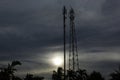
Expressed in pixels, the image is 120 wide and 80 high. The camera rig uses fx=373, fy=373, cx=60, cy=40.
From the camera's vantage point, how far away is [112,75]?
8112cm

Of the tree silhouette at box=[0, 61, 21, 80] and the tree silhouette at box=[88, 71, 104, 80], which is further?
the tree silhouette at box=[88, 71, 104, 80]

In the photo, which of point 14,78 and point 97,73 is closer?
point 14,78

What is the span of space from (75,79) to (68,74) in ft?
8.81

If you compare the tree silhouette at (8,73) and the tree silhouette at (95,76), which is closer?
the tree silhouette at (8,73)

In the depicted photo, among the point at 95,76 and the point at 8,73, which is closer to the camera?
the point at 8,73

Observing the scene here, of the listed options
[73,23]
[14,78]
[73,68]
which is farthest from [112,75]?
[14,78]

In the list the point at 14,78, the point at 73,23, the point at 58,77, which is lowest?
the point at 14,78

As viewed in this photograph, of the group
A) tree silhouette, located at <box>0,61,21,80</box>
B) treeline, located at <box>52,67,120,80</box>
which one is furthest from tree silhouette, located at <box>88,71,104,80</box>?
tree silhouette, located at <box>0,61,21,80</box>

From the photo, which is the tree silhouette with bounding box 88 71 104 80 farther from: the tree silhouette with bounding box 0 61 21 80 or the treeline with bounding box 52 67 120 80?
the tree silhouette with bounding box 0 61 21 80

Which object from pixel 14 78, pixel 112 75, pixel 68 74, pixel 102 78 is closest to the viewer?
pixel 14 78

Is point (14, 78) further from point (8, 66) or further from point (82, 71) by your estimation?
point (82, 71)

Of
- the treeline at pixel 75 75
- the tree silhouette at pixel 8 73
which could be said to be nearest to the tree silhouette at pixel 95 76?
the treeline at pixel 75 75

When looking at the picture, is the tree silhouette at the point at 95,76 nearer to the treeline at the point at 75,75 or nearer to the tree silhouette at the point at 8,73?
the treeline at the point at 75,75

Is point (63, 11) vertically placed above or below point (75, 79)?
above
